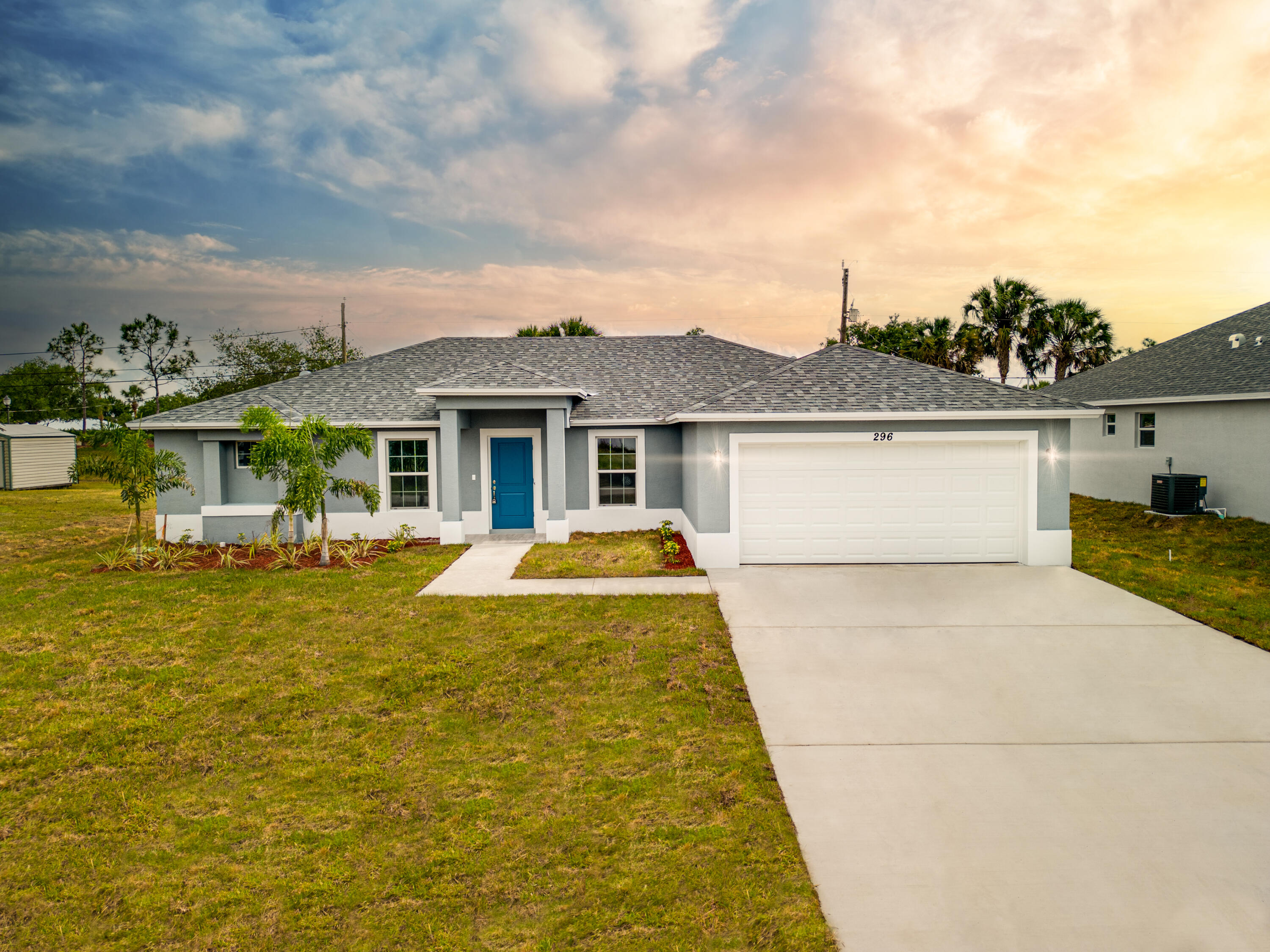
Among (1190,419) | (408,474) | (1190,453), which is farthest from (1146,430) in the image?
(408,474)

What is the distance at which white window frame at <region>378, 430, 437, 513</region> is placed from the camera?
14.5 metres

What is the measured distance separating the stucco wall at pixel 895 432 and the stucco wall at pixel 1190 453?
25.4 feet

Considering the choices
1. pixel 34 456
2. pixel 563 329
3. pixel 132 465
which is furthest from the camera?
pixel 563 329

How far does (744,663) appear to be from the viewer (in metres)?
6.95

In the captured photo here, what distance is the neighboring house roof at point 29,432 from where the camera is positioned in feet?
89.7

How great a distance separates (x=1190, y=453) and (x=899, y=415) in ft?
38.7

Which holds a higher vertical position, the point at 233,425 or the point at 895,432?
the point at 233,425

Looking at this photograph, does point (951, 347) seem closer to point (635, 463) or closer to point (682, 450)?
point (682, 450)

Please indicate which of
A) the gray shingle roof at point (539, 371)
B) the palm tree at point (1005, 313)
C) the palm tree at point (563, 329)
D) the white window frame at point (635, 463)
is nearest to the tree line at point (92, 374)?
the palm tree at point (563, 329)

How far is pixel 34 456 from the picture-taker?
2842cm

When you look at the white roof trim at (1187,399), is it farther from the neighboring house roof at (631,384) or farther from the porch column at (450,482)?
the porch column at (450,482)

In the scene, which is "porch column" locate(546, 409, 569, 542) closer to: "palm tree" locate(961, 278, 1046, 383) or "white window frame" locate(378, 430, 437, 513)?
"white window frame" locate(378, 430, 437, 513)

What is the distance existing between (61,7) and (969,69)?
22.6 m

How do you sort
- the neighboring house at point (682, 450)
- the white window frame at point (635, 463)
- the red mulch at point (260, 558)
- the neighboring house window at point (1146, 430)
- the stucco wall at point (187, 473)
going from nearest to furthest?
1. the neighboring house at point (682, 450)
2. the red mulch at point (260, 558)
3. the stucco wall at point (187, 473)
4. the white window frame at point (635, 463)
5. the neighboring house window at point (1146, 430)
